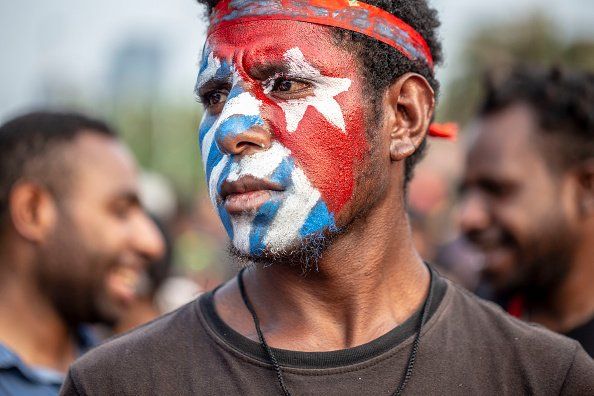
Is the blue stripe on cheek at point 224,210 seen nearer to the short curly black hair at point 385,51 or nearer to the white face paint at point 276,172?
the white face paint at point 276,172

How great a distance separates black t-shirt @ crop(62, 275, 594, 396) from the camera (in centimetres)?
263

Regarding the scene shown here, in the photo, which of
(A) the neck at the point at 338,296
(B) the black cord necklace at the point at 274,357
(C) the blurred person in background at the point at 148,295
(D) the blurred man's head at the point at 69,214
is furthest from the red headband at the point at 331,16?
(C) the blurred person in background at the point at 148,295

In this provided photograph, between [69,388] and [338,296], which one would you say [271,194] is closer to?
[338,296]

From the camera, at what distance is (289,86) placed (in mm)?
2760

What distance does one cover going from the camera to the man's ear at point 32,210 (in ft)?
14.2

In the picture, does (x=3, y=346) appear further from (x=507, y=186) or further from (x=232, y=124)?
(x=507, y=186)

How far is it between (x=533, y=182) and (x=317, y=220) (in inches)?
83.8

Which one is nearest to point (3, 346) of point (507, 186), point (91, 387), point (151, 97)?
point (91, 387)

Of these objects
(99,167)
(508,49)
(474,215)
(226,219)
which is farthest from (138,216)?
(508,49)

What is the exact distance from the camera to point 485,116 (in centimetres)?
485

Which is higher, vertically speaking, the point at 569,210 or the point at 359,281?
the point at 359,281

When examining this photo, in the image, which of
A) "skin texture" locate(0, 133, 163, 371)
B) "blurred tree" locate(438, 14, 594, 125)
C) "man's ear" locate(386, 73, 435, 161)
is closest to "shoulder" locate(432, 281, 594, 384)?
"man's ear" locate(386, 73, 435, 161)

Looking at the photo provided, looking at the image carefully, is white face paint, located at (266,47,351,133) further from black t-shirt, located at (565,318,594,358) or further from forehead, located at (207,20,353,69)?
black t-shirt, located at (565,318,594,358)

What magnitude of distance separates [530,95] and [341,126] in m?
2.34
